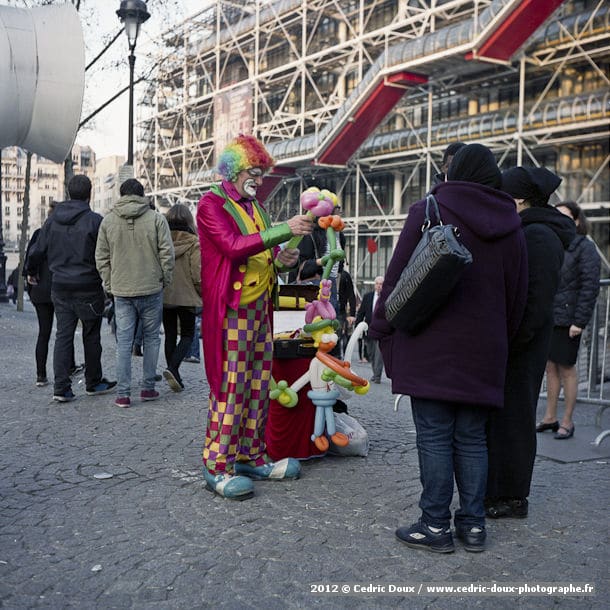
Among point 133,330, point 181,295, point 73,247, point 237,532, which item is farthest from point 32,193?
point 237,532

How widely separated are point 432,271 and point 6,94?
1.80 metres

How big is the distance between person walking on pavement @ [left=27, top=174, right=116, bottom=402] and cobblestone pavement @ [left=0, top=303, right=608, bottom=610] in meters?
1.19

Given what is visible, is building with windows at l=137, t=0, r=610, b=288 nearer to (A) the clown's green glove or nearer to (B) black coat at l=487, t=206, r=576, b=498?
(A) the clown's green glove

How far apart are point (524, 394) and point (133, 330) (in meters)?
3.73

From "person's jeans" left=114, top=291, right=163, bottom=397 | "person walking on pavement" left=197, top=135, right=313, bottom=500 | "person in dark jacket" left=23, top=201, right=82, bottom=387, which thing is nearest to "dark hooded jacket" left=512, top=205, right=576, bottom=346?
"person walking on pavement" left=197, top=135, right=313, bottom=500

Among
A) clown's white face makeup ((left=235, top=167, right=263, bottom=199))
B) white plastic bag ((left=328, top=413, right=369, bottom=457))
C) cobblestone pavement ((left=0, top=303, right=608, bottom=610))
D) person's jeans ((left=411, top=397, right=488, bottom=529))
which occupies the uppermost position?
clown's white face makeup ((left=235, top=167, right=263, bottom=199))

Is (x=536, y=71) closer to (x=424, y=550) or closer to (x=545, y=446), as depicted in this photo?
(x=545, y=446)

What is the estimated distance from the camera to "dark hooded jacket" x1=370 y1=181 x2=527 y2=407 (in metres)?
3.16

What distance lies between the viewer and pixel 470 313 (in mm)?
3164

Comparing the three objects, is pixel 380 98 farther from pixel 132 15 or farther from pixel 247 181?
pixel 247 181

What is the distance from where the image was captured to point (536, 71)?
23.7 metres

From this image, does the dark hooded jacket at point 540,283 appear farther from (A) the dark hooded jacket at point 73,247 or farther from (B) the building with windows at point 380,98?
(B) the building with windows at point 380,98

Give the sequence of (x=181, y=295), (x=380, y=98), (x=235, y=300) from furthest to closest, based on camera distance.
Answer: (x=380, y=98), (x=181, y=295), (x=235, y=300)

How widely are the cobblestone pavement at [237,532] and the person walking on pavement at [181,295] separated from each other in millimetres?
1804
